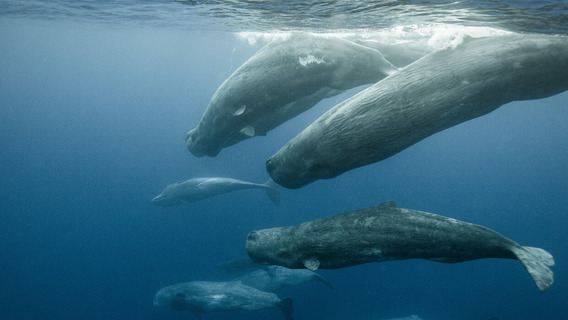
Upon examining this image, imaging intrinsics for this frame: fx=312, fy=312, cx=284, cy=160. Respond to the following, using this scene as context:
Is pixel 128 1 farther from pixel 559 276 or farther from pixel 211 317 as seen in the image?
pixel 559 276

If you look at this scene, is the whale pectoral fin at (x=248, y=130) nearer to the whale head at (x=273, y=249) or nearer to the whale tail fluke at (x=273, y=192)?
the whale head at (x=273, y=249)

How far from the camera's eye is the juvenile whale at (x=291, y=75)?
6.39 m

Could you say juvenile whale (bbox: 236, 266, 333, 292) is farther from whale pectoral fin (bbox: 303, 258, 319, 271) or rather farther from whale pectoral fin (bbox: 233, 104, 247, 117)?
whale pectoral fin (bbox: 233, 104, 247, 117)

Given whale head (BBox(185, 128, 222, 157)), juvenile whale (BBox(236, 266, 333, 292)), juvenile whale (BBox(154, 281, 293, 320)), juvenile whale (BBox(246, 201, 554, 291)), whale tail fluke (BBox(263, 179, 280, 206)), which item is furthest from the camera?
whale tail fluke (BBox(263, 179, 280, 206))

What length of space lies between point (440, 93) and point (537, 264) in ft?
9.52

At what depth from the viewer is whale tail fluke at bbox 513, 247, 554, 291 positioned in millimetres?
4229

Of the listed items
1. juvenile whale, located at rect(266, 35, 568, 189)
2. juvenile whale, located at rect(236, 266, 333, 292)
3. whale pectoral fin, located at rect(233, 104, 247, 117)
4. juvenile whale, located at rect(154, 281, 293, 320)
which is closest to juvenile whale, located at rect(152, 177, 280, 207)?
juvenile whale, located at rect(154, 281, 293, 320)

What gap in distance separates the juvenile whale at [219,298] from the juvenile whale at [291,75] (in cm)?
922

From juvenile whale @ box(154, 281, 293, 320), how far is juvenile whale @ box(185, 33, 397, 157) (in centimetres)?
922

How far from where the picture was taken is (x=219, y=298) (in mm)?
13828

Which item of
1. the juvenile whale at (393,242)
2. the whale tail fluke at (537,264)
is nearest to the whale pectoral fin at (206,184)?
the juvenile whale at (393,242)

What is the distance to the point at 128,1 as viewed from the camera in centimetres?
1465

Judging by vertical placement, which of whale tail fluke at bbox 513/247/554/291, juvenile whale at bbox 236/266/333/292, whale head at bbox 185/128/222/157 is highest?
whale head at bbox 185/128/222/157

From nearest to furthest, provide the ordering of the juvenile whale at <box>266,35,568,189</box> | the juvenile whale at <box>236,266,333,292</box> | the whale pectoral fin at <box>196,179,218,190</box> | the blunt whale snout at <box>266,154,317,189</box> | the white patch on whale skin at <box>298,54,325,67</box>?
the juvenile whale at <box>266,35,568,189</box> < the blunt whale snout at <box>266,154,317,189</box> < the white patch on whale skin at <box>298,54,325,67</box> < the juvenile whale at <box>236,266,333,292</box> < the whale pectoral fin at <box>196,179,218,190</box>
